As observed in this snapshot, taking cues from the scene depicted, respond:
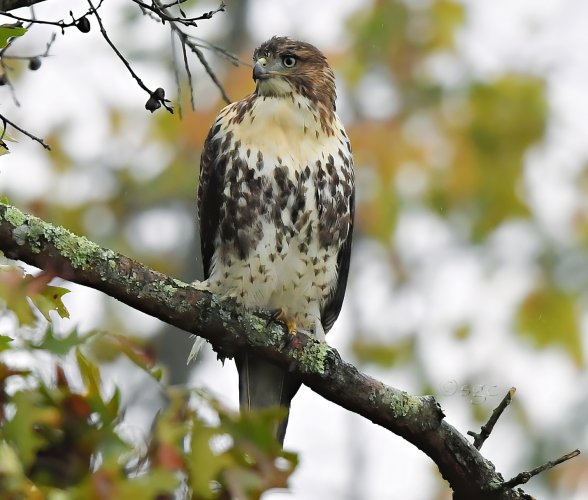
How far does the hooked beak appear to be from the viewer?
4793mm

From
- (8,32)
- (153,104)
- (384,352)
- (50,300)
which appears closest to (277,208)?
(153,104)

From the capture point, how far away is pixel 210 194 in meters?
4.63

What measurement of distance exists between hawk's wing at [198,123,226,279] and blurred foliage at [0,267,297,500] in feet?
6.88

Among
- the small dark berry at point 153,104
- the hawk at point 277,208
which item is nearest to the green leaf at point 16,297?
the small dark berry at point 153,104

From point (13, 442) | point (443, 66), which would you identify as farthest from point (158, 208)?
point (13, 442)

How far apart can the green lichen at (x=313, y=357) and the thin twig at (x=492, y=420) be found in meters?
0.53

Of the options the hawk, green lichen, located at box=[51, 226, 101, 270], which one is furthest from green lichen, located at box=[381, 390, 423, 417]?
green lichen, located at box=[51, 226, 101, 270]

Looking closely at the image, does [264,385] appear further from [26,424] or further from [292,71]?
[26,424]

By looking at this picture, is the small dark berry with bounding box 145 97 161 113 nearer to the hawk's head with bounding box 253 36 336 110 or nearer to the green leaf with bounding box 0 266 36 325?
the green leaf with bounding box 0 266 36 325

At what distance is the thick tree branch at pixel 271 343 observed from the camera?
3266 mm

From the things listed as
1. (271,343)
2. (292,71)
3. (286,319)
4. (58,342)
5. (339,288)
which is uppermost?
(292,71)

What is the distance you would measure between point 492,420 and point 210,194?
158 centimetres

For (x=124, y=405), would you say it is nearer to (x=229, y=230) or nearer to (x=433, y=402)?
(x=433, y=402)

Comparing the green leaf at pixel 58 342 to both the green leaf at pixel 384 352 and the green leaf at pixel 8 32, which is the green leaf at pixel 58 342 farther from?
the green leaf at pixel 384 352
